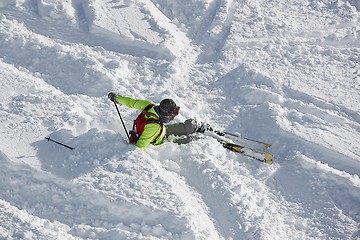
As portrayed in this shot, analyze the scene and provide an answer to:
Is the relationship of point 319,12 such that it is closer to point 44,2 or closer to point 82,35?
point 82,35

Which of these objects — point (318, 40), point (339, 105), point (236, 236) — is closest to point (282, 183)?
point (236, 236)

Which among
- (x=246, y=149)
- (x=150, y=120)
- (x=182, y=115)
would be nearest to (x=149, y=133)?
(x=150, y=120)

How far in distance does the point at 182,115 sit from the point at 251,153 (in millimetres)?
1636

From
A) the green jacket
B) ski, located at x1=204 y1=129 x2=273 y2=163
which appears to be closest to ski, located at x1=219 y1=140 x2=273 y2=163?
ski, located at x1=204 y1=129 x2=273 y2=163

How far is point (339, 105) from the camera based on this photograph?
409 inches

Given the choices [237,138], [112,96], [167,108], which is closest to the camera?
[167,108]

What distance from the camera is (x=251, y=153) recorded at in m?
9.21

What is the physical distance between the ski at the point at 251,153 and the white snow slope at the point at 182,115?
0.17 m

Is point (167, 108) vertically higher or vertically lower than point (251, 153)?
higher

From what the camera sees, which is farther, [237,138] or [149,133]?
[237,138]

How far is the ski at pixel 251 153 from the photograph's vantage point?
9.17m

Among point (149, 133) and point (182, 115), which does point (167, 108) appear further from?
point (182, 115)

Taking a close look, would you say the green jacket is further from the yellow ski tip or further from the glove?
the yellow ski tip

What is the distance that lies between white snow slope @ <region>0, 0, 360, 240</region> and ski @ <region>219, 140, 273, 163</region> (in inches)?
6.6
